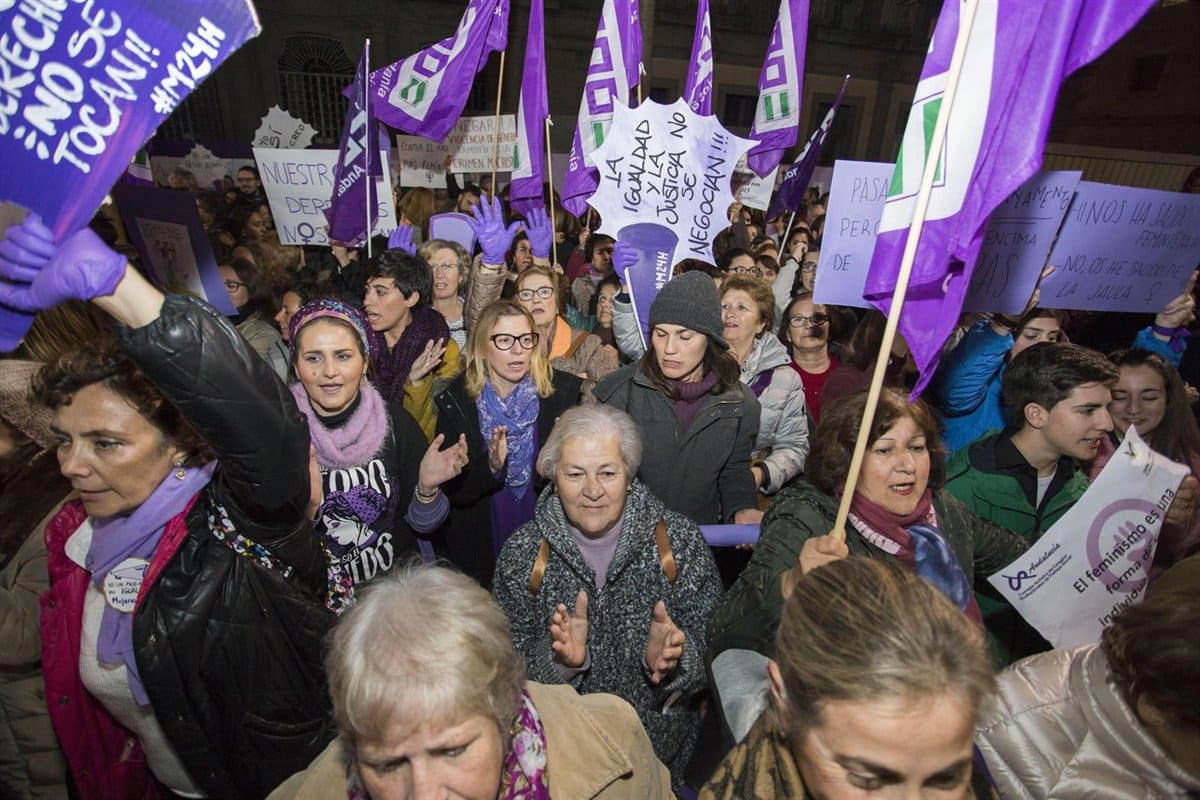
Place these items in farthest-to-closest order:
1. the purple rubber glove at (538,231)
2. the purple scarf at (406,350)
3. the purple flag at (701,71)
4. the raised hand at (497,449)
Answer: the purple flag at (701,71) → the purple rubber glove at (538,231) → the purple scarf at (406,350) → the raised hand at (497,449)

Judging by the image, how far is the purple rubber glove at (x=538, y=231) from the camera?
5.49 metres

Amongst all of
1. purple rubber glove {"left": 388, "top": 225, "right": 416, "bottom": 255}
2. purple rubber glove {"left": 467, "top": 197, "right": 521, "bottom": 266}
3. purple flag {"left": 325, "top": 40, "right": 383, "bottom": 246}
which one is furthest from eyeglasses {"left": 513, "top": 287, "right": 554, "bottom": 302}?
purple rubber glove {"left": 388, "top": 225, "right": 416, "bottom": 255}

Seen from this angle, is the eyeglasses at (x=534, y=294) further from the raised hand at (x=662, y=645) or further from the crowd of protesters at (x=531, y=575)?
the raised hand at (x=662, y=645)

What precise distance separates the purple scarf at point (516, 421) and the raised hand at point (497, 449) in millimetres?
131

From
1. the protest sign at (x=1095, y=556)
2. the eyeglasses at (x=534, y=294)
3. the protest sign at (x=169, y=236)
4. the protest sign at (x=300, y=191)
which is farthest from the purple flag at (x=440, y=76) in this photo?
the protest sign at (x=1095, y=556)

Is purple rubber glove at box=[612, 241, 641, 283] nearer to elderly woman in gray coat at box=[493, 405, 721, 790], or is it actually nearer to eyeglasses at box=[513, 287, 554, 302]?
eyeglasses at box=[513, 287, 554, 302]

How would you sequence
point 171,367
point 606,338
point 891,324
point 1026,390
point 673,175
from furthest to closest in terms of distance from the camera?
point 606,338
point 673,175
point 1026,390
point 891,324
point 171,367

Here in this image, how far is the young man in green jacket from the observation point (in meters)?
2.53

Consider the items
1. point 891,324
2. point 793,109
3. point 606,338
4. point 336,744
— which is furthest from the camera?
point 793,109

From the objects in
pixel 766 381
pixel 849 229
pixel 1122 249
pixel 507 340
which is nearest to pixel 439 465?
pixel 507 340

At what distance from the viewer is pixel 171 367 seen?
4.04 ft

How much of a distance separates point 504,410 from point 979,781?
234cm

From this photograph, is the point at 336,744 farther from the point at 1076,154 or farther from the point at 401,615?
the point at 1076,154

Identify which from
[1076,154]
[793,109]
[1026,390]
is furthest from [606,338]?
[1076,154]
